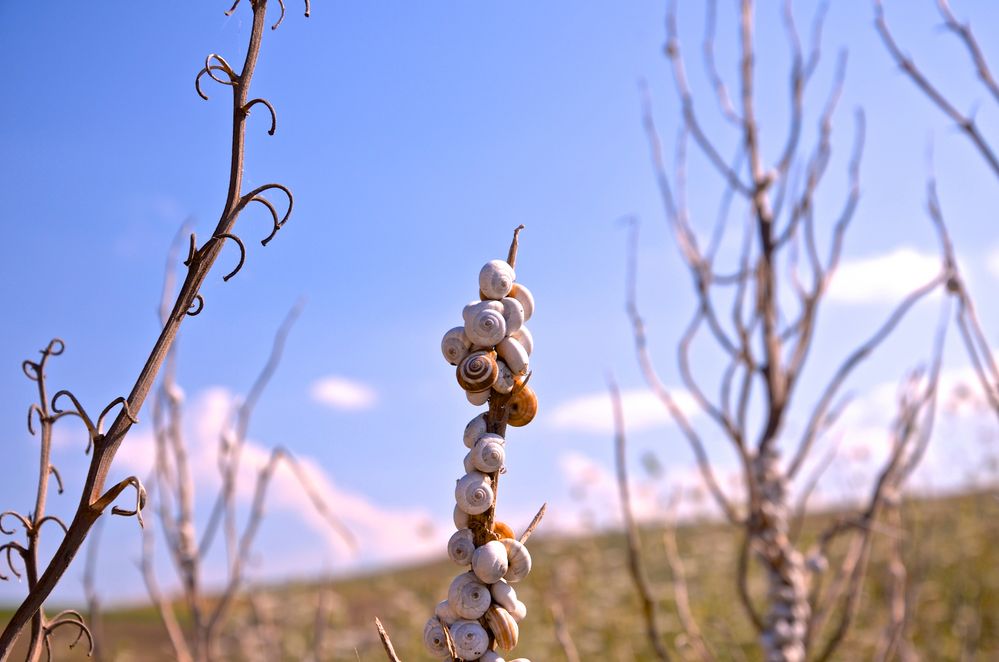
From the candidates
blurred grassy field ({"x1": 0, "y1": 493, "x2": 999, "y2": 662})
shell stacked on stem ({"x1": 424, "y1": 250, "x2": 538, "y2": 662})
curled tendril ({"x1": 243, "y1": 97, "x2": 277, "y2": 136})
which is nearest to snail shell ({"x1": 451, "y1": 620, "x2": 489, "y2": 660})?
shell stacked on stem ({"x1": 424, "y1": 250, "x2": 538, "y2": 662})

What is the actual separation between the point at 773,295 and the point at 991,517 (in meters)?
4.71

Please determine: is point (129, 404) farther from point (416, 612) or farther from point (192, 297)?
point (416, 612)

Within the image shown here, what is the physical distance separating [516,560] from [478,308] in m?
0.19

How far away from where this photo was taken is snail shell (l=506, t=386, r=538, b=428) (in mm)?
651

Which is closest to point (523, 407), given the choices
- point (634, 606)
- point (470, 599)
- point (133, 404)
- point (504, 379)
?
point (504, 379)

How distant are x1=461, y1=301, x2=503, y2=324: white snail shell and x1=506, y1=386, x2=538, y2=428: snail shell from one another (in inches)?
2.6

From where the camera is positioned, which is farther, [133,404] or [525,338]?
[525,338]

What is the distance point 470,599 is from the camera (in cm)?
61

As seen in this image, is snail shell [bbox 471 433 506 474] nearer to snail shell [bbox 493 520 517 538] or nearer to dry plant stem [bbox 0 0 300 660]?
snail shell [bbox 493 520 517 538]

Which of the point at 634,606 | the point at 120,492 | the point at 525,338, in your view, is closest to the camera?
the point at 120,492

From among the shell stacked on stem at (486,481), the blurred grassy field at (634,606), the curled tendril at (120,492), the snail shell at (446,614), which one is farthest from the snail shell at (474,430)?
the blurred grassy field at (634,606)

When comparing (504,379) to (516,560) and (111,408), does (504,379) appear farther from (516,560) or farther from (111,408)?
(111,408)

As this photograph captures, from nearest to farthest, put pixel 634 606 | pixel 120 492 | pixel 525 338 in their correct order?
1. pixel 120 492
2. pixel 525 338
3. pixel 634 606

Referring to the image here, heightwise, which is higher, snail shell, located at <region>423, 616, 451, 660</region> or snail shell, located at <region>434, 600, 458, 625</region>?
snail shell, located at <region>434, 600, 458, 625</region>
